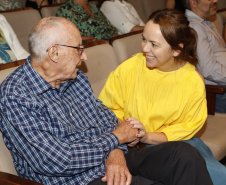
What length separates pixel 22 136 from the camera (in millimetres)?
1312

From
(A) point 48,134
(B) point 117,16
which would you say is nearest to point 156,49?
(A) point 48,134

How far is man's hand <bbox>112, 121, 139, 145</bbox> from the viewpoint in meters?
1.55

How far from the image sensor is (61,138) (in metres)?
1.38

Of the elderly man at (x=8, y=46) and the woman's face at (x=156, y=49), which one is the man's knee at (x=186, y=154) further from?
the elderly man at (x=8, y=46)

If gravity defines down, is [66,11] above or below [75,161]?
above

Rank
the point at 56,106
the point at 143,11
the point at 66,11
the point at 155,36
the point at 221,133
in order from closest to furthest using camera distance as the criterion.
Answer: the point at 56,106 < the point at 155,36 < the point at 221,133 < the point at 66,11 < the point at 143,11

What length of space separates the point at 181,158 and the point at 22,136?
25.7 inches

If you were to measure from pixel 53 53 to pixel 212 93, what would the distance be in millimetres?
1224

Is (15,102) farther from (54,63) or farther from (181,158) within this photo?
(181,158)

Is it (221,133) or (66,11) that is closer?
(221,133)

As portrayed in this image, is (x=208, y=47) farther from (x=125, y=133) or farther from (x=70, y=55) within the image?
(x=70, y=55)

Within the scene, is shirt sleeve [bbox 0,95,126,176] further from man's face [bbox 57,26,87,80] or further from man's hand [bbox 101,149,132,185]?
man's face [bbox 57,26,87,80]

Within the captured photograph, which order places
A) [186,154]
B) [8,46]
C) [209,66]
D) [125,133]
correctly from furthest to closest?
[209,66], [8,46], [125,133], [186,154]

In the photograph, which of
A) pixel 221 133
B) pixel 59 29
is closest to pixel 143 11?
pixel 221 133
